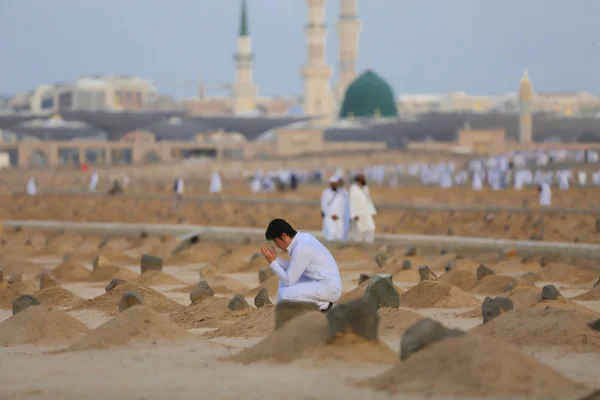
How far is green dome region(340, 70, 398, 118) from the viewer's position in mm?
86812

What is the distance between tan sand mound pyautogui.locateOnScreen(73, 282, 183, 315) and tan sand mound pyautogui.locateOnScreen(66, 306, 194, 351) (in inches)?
79.7

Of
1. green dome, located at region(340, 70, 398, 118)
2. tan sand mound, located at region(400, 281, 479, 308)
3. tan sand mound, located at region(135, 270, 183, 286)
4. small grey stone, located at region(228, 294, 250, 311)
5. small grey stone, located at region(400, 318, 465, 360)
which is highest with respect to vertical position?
small grey stone, located at region(400, 318, 465, 360)

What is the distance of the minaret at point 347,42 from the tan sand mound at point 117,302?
8288cm

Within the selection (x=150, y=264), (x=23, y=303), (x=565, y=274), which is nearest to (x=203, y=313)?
(x=23, y=303)

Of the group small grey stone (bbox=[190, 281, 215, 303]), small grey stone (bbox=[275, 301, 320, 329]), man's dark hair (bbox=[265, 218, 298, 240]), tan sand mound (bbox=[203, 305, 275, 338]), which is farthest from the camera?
small grey stone (bbox=[190, 281, 215, 303])

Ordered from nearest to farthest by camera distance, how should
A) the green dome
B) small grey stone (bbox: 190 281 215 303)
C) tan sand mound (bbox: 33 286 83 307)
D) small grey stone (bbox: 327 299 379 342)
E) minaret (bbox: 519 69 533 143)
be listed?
small grey stone (bbox: 327 299 379 342) < small grey stone (bbox: 190 281 215 303) < tan sand mound (bbox: 33 286 83 307) < minaret (bbox: 519 69 533 143) < the green dome

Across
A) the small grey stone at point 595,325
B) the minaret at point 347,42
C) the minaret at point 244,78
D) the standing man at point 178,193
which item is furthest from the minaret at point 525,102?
the small grey stone at point 595,325

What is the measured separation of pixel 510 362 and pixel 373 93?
8311 cm

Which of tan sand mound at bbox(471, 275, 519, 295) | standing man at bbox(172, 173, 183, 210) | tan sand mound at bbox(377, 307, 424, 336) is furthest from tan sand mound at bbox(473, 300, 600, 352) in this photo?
standing man at bbox(172, 173, 183, 210)

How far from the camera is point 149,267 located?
37.2 feet

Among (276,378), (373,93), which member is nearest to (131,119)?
(373,93)

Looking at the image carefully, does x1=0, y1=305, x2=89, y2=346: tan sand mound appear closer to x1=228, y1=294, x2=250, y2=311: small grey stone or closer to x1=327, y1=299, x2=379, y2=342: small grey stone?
x1=228, y1=294, x2=250, y2=311: small grey stone

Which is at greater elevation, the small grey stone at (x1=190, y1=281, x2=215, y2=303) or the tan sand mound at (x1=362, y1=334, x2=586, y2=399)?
the tan sand mound at (x1=362, y1=334, x2=586, y2=399)

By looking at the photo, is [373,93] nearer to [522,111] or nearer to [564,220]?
[522,111]
